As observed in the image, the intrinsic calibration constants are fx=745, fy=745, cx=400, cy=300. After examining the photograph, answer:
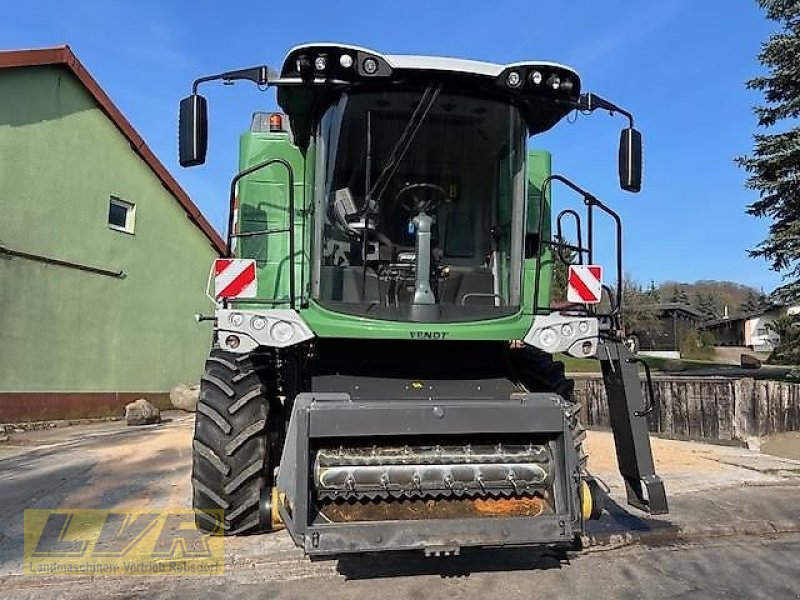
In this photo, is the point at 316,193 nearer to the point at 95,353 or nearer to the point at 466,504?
the point at 466,504

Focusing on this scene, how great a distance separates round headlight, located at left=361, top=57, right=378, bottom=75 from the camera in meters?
4.72

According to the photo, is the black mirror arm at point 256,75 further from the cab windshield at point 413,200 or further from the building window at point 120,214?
the building window at point 120,214

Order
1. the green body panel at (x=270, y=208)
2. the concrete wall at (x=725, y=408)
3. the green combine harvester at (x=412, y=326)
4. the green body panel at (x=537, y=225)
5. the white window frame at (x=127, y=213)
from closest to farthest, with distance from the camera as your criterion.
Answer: the green combine harvester at (x=412, y=326) → the green body panel at (x=537, y=225) → the green body panel at (x=270, y=208) → the concrete wall at (x=725, y=408) → the white window frame at (x=127, y=213)

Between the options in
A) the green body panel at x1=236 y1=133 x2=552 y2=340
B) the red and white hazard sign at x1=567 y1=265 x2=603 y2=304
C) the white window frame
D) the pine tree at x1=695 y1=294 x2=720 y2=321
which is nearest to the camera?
the green body panel at x1=236 y1=133 x2=552 y2=340

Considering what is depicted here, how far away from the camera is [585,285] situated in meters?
5.36

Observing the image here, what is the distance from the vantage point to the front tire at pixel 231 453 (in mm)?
5008

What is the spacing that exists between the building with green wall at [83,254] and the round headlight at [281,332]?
35.0 feet

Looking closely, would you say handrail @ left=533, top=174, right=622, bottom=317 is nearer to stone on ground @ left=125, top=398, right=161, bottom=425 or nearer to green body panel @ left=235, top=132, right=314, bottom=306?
green body panel @ left=235, top=132, right=314, bottom=306

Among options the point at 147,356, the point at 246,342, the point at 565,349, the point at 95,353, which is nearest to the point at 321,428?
the point at 246,342

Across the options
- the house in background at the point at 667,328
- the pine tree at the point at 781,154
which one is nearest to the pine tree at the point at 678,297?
the house in background at the point at 667,328

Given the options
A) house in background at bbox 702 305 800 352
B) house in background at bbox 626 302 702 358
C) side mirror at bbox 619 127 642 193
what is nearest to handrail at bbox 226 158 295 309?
side mirror at bbox 619 127 642 193

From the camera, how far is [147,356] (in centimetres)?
1752

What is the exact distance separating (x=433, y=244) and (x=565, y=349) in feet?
3.83

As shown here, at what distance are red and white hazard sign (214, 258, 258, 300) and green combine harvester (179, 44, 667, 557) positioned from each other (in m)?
0.01
